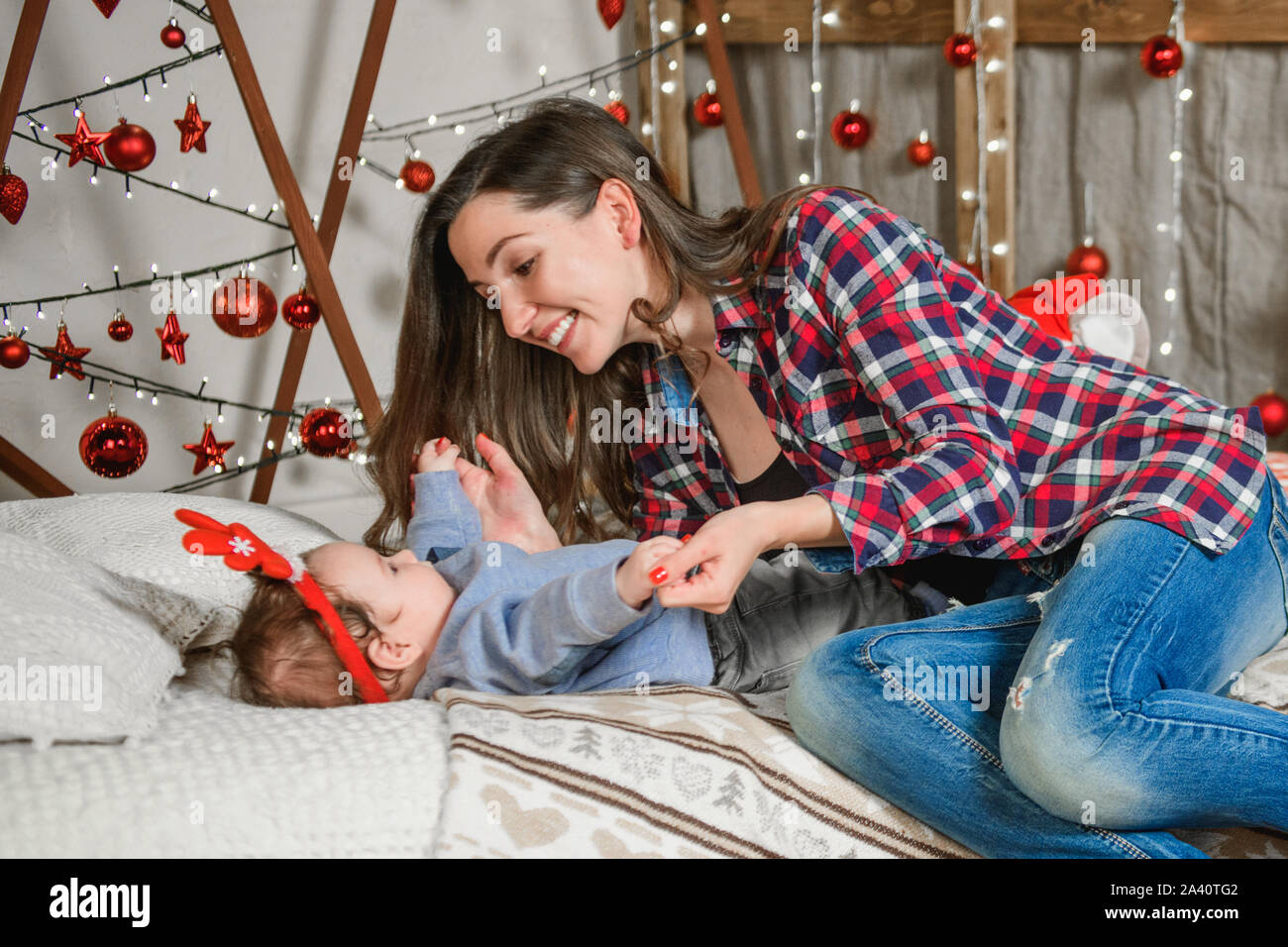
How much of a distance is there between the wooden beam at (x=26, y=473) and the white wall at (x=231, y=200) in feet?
0.60

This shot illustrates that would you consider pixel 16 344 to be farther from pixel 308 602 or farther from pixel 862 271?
pixel 862 271

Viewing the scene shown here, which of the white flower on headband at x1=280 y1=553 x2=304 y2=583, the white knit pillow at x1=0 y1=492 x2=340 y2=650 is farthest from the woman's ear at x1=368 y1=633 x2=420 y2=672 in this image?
the white knit pillow at x1=0 y1=492 x2=340 y2=650

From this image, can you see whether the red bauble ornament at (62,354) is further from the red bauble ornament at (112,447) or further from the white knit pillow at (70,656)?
the white knit pillow at (70,656)

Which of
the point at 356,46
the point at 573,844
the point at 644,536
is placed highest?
the point at 356,46

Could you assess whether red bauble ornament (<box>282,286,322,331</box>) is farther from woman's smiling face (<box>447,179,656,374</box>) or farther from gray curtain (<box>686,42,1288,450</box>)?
gray curtain (<box>686,42,1288,450</box>)

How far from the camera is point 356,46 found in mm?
2627

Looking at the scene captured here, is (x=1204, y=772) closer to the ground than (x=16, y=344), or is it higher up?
closer to the ground

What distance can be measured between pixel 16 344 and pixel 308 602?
3.58 feet

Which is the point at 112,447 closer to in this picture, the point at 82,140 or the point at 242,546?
the point at 82,140

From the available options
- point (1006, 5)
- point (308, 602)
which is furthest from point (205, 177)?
point (1006, 5)

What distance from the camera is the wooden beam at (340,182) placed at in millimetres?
2113

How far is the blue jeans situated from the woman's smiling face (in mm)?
468

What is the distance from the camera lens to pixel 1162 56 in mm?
2289

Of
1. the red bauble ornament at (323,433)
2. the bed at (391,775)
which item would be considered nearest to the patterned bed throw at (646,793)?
the bed at (391,775)
